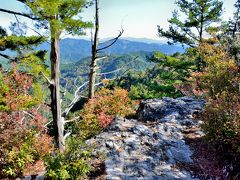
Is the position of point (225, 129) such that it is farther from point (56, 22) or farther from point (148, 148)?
point (56, 22)

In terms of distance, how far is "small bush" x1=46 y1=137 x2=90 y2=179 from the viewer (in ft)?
23.0

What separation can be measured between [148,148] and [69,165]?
298 cm

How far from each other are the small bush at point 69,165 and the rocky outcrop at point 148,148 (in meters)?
0.82

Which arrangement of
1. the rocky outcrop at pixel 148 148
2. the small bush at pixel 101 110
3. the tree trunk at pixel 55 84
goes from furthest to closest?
the small bush at pixel 101 110 → the tree trunk at pixel 55 84 → the rocky outcrop at pixel 148 148

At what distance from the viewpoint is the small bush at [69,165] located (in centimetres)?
702

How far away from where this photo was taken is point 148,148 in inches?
369

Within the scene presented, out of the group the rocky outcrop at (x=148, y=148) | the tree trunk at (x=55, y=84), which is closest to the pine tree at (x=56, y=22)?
the tree trunk at (x=55, y=84)

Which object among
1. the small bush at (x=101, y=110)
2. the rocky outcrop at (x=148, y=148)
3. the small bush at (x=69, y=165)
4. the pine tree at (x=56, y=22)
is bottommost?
the small bush at (x=101, y=110)

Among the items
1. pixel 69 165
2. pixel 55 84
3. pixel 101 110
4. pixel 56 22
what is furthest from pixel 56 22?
pixel 101 110

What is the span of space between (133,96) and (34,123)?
529 inches

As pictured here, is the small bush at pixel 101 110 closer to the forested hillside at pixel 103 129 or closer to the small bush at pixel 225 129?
the forested hillside at pixel 103 129

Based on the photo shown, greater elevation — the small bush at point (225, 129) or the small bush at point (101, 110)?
the small bush at point (225, 129)

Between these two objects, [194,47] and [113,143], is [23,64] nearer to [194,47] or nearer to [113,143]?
[113,143]

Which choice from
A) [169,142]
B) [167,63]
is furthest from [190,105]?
[167,63]
